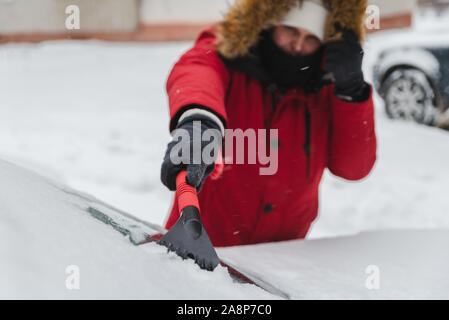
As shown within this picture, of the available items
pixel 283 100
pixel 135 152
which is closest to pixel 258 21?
pixel 283 100

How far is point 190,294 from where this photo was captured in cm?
81

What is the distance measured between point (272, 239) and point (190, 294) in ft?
3.48

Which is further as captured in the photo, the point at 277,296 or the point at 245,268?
the point at 245,268

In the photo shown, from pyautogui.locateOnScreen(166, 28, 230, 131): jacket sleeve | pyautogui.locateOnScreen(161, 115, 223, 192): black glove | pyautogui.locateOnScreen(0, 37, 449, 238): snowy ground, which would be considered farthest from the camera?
pyautogui.locateOnScreen(0, 37, 449, 238): snowy ground

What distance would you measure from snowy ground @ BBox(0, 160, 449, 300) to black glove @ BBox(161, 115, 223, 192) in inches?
6.1

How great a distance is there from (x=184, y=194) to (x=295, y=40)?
40.7 inches

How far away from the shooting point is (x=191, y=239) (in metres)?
0.90

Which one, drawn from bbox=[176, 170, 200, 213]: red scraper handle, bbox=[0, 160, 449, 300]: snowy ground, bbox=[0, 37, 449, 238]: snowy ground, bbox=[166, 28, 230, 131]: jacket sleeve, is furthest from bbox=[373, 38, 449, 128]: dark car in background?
bbox=[176, 170, 200, 213]: red scraper handle

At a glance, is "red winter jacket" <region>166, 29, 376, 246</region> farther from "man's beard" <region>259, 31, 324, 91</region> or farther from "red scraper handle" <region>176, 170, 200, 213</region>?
"red scraper handle" <region>176, 170, 200, 213</region>

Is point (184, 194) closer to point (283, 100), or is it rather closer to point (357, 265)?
point (357, 265)

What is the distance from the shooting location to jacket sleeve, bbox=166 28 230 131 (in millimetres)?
1294

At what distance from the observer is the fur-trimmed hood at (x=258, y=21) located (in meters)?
1.70
